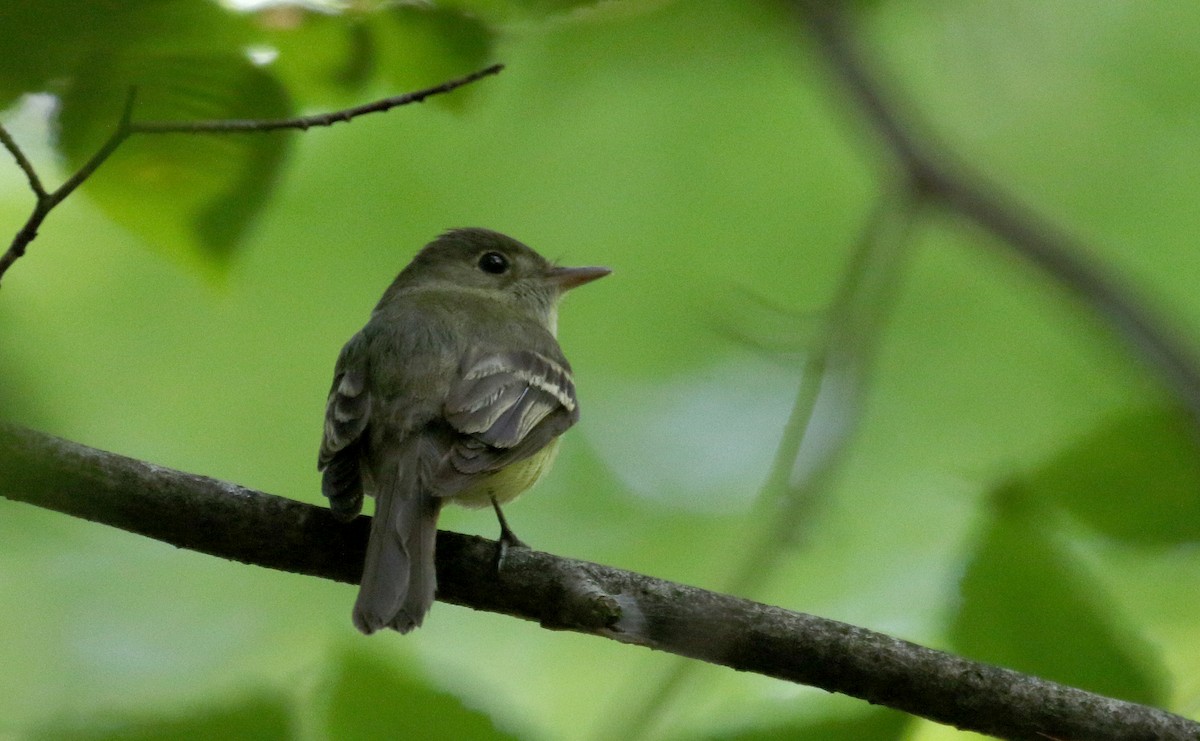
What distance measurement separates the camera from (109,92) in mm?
2838

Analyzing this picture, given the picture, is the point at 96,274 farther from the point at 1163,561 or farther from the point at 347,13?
the point at 1163,561

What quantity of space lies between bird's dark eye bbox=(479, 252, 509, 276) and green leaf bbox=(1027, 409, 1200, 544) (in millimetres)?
3567

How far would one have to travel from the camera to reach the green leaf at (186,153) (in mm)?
2939

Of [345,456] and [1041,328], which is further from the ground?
[345,456]

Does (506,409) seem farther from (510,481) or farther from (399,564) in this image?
(399,564)

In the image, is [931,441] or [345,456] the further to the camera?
[931,441]

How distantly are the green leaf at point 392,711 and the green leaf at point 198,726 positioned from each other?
0.52ft

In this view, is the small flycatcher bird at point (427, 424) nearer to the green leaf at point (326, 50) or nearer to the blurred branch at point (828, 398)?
the blurred branch at point (828, 398)

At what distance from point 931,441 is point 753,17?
12.1 ft

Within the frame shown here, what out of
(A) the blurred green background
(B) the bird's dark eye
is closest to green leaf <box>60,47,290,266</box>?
(A) the blurred green background

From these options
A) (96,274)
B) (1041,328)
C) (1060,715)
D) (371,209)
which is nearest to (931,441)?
(1041,328)

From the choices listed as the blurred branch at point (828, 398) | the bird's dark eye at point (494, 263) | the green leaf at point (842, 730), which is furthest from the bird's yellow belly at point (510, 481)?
the green leaf at point (842, 730)

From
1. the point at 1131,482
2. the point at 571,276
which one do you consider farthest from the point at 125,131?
the point at 571,276

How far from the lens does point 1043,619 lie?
296 cm
